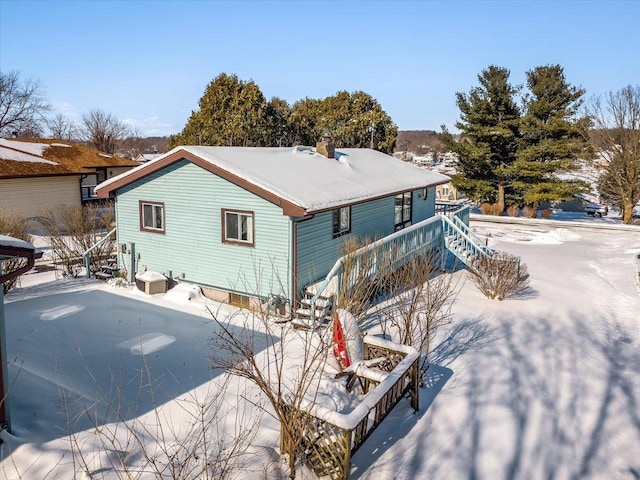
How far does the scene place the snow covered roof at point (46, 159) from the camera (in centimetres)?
2290

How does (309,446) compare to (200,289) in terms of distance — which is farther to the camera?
(200,289)

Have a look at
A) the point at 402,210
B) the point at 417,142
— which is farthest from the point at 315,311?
the point at 417,142

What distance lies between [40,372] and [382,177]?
36.7 ft

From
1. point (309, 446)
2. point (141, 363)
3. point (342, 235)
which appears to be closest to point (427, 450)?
point (309, 446)

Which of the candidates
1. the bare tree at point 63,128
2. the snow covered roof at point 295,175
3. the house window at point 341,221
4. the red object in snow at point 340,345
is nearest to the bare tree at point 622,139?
the snow covered roof at point 295,175

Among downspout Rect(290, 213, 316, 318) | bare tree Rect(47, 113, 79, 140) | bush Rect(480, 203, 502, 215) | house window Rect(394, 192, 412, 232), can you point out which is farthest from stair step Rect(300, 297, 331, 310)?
bare tree Rect(47, 113, 79, 140)

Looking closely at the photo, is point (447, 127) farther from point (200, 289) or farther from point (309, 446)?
point (309, 446)

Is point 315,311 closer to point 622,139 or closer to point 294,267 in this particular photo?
point 294,267

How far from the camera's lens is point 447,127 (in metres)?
34.3

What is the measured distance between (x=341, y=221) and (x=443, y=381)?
5.66 m

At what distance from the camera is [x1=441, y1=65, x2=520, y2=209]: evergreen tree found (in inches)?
1250

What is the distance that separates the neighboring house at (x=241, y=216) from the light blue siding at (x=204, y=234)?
0.08ft

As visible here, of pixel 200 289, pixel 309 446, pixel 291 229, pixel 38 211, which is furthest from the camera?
pixel 38 211

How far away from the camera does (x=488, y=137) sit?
32250mm
